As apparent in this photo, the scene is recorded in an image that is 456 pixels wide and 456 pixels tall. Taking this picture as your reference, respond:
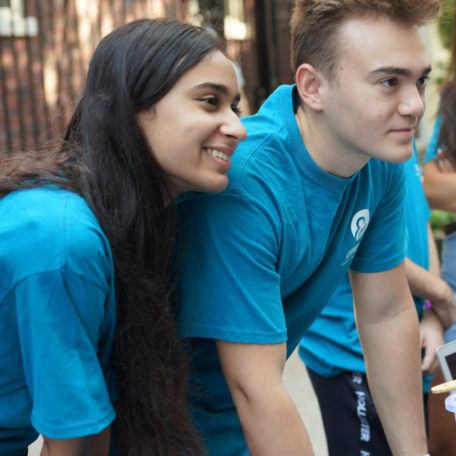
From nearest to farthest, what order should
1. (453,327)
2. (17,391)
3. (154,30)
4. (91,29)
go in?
(17,391) → (154,30) → (453,327) → (91,29)

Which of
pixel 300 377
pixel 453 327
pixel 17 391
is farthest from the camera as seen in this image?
pixel 300 377

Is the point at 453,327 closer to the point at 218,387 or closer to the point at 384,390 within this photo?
the point at 384,390

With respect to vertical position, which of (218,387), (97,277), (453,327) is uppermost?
(97,277)

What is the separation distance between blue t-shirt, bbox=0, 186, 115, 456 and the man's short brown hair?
32.3 inches

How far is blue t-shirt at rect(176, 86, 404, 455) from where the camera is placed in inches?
74.7

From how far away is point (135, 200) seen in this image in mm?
1755

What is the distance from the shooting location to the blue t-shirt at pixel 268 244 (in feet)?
Result: 6.23

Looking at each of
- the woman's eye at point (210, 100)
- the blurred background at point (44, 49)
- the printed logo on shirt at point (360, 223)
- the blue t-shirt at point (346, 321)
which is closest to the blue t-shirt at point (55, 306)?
the woman's eye at point (210, 100)

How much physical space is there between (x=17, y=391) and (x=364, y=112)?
1.03 metres

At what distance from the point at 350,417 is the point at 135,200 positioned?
1.50 meters

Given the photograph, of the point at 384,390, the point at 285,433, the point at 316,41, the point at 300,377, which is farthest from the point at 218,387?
the point at 300,377

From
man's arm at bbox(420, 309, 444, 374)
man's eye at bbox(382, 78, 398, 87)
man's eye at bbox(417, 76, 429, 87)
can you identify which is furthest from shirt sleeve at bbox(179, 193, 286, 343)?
man's arm at bbox(420, 309, 444, 374)

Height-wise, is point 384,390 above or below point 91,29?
below

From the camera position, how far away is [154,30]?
1870 millimetres
